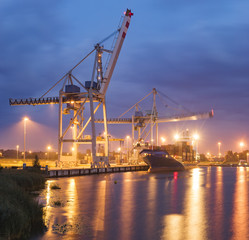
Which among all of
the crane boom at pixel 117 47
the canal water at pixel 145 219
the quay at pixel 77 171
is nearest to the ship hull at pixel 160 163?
the quay at pixel 77 171

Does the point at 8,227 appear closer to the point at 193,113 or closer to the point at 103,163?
the point at 103,163

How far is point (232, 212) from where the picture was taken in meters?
22.2

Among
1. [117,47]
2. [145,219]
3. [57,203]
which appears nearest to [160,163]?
[117,47]

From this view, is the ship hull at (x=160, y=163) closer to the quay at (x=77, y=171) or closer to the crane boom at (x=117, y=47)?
the quay at (x=77, y=171)

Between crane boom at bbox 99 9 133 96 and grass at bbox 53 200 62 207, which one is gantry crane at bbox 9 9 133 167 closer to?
crane boom at bbox 99 9 133 96

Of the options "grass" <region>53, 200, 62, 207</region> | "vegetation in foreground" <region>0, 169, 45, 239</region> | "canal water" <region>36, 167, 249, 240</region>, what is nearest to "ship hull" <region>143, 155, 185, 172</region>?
"canal water" <region>36, 167, 249, 240</region>

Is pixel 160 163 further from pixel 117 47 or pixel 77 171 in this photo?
pixel 117 47

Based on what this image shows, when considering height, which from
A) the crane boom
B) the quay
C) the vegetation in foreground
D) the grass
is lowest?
the quay

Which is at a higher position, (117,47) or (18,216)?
(117,47)

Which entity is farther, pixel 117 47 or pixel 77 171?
pixel 117 47

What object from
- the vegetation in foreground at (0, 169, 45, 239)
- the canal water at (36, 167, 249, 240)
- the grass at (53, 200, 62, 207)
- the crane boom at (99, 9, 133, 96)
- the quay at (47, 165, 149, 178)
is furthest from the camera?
the crane boom at (99, 9, 133, 96)

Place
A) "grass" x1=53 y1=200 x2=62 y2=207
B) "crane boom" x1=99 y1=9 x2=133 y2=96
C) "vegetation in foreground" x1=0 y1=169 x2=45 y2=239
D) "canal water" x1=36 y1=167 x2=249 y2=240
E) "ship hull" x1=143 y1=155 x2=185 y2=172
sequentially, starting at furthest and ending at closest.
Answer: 1. "ship hull" x1=143 y1=155 x2=185 y2=172
2. "crane boom" x1=99 y1=9 x2=133 y2=96
3. "grass" x1=53 y1=200 x2=62 y2=207
4. "canal water" x1=36 y1=167 x2=249 y2=240
5. "vegetation in foreground" x1=0 y1=169 x2=45 y2=239

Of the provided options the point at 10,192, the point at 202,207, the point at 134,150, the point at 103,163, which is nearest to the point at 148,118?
the point at 134,150

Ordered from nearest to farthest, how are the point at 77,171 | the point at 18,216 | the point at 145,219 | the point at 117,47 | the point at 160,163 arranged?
1. the point at 18,216
2. the point at 145,219
3. the point at 77,171
4. the point at 117,47
5. the point at 160,163
